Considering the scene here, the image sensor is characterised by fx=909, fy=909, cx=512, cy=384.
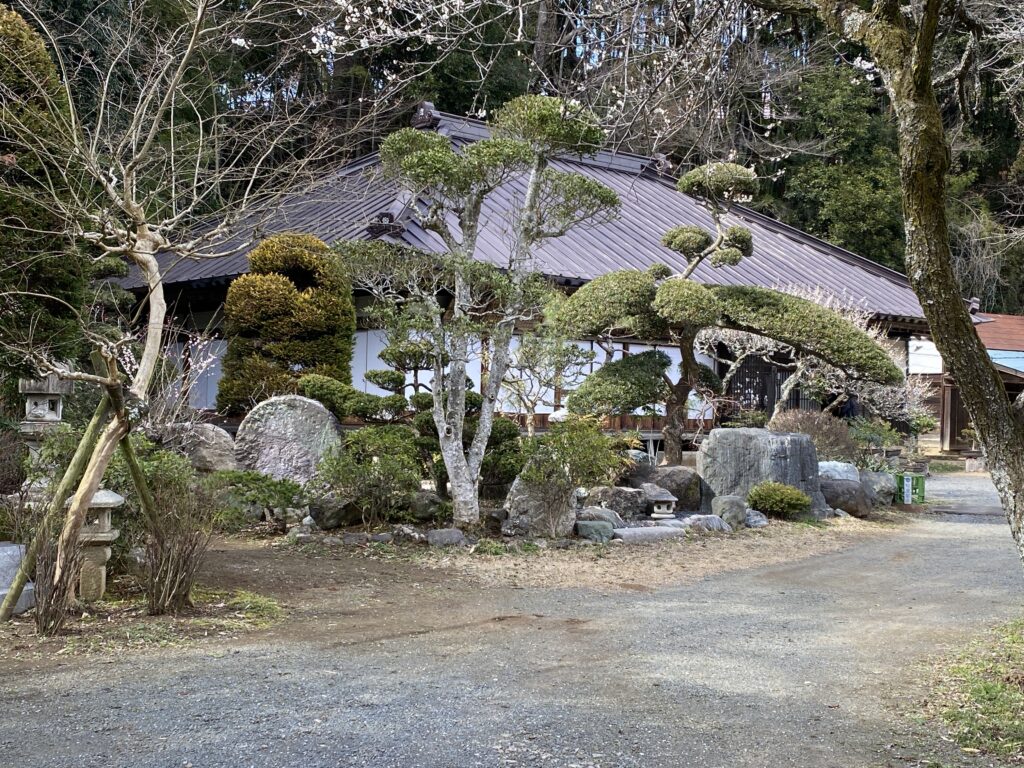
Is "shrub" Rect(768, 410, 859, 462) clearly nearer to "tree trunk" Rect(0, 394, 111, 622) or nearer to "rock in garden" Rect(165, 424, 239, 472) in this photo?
"rock in garden" Rect(165, 424, 239, 472)

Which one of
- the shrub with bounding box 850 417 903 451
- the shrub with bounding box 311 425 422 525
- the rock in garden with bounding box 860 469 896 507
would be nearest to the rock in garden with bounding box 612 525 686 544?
the shrub with bounding box 311 425 422 525

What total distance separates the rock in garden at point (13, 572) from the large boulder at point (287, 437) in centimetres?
456

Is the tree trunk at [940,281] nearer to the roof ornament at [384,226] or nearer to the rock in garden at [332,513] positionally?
the rock in garden at [332,513]

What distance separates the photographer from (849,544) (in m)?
9.59

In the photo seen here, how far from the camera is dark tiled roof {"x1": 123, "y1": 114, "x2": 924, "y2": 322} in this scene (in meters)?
14.6

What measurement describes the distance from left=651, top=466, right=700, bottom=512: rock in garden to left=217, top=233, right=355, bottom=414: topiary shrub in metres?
4.44

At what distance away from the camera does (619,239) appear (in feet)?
57.5

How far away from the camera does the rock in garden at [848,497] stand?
37.8 feet

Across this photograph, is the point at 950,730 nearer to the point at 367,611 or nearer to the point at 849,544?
the point at 367,611

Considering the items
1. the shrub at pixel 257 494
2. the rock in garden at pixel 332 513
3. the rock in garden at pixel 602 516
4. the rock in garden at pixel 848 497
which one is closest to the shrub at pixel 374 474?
the rock in garden at pixel 332 513

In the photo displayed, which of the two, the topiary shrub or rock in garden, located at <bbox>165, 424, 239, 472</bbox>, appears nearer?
rock in garden, located at <bbox>165, 424, 239, 472</bbox>

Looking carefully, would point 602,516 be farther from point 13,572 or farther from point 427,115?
point 427,115

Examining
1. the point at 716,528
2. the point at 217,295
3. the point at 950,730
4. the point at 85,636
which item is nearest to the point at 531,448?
the point at 716,528

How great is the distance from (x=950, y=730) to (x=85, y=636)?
4.36m
